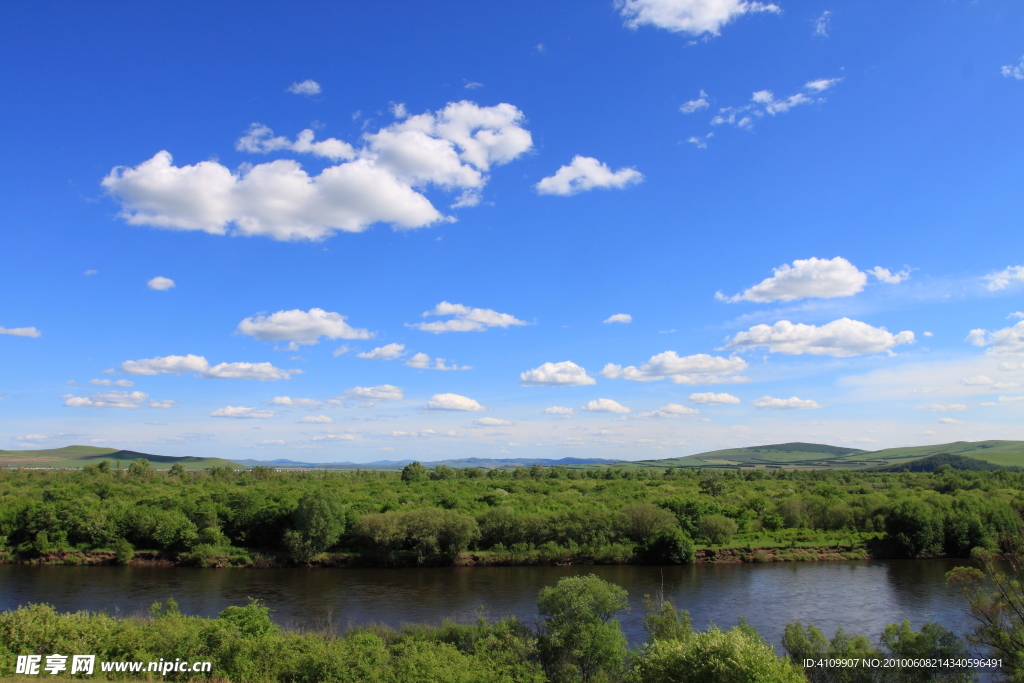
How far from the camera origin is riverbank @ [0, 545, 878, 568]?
5441cm

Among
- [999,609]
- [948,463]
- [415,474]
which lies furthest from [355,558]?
[948,463]

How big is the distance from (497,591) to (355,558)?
17.0 meters

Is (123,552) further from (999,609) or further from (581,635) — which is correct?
(999,609)

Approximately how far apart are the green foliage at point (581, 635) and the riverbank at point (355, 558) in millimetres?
30803

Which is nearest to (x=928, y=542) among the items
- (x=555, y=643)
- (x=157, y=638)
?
(x=555, y=643)

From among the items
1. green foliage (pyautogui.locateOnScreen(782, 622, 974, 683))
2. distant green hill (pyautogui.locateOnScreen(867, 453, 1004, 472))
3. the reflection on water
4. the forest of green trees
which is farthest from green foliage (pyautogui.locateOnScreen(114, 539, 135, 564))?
distant green hill (pyautogui.locateOnScreen(867, 453, 1004, 472))

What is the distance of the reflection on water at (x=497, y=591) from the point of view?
36438 mm

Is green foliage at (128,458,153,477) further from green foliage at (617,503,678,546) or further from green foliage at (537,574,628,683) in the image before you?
green foliage at (537,574,628,683)

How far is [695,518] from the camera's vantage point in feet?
201

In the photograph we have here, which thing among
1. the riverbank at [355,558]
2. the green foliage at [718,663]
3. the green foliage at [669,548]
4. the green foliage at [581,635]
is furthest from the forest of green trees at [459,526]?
the green foliage at [718,663]

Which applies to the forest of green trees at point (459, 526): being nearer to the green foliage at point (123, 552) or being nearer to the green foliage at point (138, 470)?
the green foliage at point (123, 552)

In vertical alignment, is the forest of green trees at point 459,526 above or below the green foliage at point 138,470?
below

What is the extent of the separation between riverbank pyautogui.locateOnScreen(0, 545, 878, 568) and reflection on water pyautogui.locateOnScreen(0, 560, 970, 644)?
4.22 feet

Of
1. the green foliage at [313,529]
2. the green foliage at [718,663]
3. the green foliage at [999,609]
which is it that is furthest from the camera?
the green foliage at [313,529]
